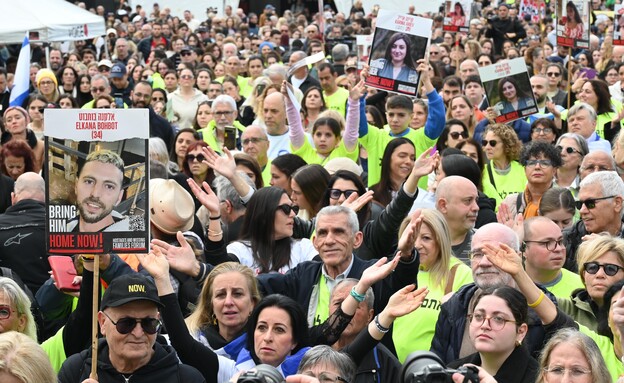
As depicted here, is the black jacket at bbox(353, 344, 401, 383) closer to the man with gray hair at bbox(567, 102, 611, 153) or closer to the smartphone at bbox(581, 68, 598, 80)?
the man with gray hair at bbox(567, 102, 611, 153)

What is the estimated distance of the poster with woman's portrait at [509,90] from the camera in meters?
11.0

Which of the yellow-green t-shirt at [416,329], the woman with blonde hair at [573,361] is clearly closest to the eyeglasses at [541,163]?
the yellow-green t-shirt at [416,329]

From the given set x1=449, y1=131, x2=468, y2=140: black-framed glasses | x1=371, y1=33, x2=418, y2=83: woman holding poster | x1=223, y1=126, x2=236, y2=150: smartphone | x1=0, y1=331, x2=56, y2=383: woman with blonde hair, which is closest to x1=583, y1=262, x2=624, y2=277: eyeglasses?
x1=0, y1=331, x2=56, y2=383: woman with blonde hair

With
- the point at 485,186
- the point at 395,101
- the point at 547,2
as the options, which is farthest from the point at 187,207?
the point at 547,2

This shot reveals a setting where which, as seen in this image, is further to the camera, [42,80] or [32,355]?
[42,80]

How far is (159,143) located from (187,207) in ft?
8.25

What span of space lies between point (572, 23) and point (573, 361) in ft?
30.6

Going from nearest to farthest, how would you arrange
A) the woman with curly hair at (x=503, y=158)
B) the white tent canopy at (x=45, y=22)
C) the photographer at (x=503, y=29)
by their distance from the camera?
the woman with curly hair at (x=503, y=158) → the white tent canopy at (x=45, y=22) → the photographer at (x=503, y=29)

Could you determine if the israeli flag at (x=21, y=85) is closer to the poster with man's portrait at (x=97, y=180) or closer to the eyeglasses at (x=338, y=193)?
the eyeglasses at (x=338, y=193)

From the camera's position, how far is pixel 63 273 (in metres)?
5.65

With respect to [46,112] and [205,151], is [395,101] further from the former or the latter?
[46,112]

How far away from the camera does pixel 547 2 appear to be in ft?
95.9

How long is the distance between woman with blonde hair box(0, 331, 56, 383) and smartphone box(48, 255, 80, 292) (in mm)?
1284

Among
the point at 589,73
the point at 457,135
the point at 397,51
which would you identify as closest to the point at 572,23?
the point at 589,73
